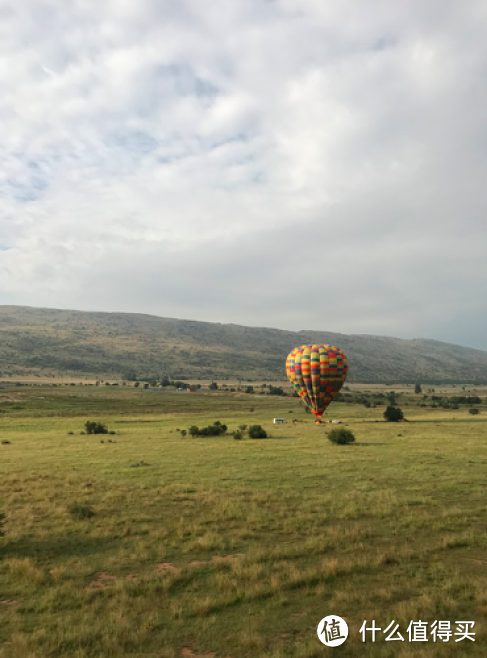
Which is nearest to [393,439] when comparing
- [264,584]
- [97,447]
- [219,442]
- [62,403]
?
[219,442]

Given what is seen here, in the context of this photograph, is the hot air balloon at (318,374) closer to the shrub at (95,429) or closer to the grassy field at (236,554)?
the shrub at (95,429)

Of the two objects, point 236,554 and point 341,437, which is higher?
point 341,437

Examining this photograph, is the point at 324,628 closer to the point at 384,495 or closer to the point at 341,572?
the point at 341,572

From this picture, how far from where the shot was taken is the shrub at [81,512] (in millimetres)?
18547

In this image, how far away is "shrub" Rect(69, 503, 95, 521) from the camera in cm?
1855

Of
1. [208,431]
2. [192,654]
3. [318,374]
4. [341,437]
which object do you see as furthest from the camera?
[318,374]

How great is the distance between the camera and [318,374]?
59.7m

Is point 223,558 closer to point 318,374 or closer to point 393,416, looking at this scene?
point 318,374

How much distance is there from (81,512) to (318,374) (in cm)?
4418

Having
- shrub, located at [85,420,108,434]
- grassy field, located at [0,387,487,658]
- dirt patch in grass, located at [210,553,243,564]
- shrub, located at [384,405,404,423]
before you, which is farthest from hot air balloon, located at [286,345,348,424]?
dirt patch in grass, located at [210,553,243,564]

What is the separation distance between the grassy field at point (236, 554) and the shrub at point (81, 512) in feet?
0.24

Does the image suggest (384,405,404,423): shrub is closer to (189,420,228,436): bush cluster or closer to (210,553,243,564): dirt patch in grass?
(189,420,228,436): bush cluster

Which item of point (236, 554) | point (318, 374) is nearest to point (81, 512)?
point (236, 554)

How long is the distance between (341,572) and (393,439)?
34850mm
